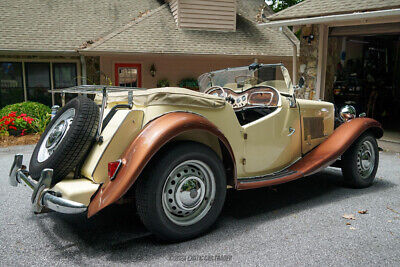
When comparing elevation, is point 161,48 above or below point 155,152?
above

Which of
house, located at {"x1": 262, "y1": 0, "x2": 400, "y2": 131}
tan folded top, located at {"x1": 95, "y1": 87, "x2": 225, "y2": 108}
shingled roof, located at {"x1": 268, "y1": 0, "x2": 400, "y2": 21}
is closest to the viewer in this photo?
tan folded top, located at {"x1": 95, "y1": 87, "x2": 225, "y2": 108}

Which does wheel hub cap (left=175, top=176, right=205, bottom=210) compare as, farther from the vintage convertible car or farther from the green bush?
the green bush

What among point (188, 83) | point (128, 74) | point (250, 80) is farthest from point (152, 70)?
point (250, 80)

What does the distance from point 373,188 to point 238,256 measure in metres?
2.87

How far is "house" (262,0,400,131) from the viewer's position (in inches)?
324

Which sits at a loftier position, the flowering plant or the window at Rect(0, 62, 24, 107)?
the window at Rect(0, 62, 24, 107)

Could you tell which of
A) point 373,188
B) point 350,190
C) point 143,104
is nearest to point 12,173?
point 143,104

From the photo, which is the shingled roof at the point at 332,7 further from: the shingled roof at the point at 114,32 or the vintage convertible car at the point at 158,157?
the vintage convertible car at the point at 158,157

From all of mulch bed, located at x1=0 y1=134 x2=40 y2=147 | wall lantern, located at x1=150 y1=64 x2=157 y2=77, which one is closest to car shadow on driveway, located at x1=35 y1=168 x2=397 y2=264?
mulch bed, located at x1=0 y1=134 x2=40 y2=147

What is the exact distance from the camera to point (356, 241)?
10.5ft

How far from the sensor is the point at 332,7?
28.9 ft

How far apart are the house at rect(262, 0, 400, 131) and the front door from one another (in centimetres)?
526

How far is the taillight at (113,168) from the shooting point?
2.84 metres

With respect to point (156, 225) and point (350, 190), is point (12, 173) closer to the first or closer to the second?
point (156, 225)
